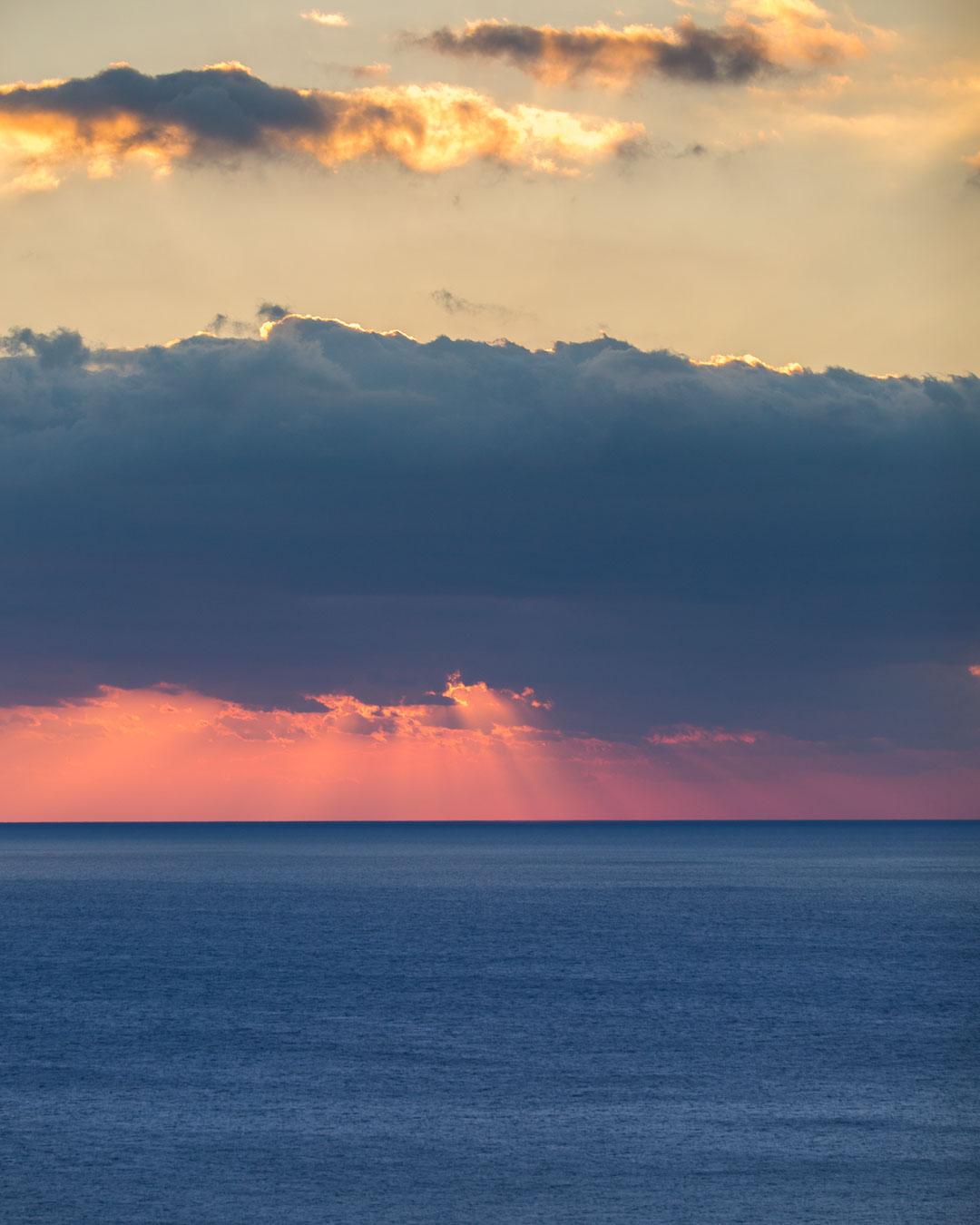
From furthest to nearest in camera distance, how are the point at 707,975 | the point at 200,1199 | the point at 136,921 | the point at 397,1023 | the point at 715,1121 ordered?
the point at 136,921
the point at 707,975
the point at 397,1023
the point at 715,1121
the point at 200,1199

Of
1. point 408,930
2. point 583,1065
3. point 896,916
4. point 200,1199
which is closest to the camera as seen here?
point 200,1199

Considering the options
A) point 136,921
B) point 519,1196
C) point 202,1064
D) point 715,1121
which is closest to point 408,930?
point 136,921

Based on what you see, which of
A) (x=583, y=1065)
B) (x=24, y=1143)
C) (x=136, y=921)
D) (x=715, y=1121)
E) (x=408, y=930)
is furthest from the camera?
(x=136, y=921)

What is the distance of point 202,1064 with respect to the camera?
280 feet

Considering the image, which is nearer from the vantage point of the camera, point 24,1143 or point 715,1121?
point 24,1143

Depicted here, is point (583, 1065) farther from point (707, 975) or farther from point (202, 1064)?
→ point (707, 975)

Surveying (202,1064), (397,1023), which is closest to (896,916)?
(397,1023)

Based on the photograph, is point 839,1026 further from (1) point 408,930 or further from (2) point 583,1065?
(1) point 408,930

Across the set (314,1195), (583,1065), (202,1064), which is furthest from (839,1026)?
(314,1195)

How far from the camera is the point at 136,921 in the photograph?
591 ft

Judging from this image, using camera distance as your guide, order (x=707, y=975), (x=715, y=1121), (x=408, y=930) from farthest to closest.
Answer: (x=408, y=930) → (x=707, y=975) → (x=715, y=1121)

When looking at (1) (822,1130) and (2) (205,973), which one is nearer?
(1) (822,1130)

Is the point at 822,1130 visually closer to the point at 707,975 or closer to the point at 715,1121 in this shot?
the point at 715,1121

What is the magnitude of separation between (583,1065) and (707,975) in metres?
43.4
